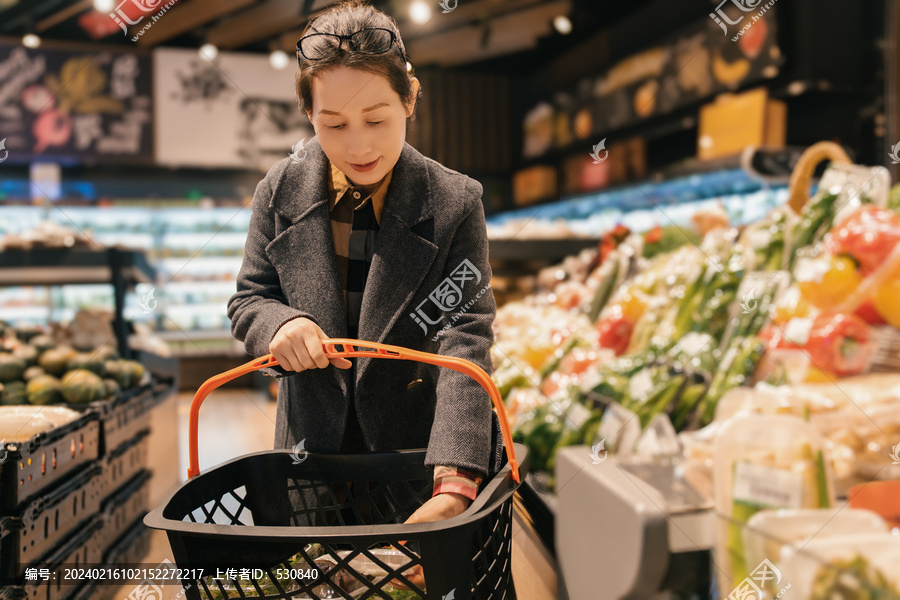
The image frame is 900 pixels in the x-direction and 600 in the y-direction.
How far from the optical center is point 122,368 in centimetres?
171

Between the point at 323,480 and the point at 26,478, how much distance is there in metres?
0.59

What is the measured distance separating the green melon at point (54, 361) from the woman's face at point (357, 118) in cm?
112

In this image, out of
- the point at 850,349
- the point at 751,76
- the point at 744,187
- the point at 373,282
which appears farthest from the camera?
the point at 744,187

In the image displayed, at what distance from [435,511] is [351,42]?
559 millimetres

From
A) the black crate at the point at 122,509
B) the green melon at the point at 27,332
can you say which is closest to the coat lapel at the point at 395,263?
the black crate at the point at 122,509

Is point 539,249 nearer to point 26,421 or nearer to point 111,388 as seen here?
point 111,388

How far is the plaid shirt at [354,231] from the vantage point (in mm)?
856

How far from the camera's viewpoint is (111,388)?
61.4 inches

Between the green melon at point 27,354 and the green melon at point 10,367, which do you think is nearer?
the green melon at point 10,367

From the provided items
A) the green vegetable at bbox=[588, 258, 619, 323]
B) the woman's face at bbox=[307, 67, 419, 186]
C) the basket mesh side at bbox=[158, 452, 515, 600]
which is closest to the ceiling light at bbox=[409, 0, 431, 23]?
the woman's face at bbox=[307, 67, 419, 186]

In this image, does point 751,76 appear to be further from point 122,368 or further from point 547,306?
point 122,368

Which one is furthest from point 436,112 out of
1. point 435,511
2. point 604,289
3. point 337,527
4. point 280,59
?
point 337,527

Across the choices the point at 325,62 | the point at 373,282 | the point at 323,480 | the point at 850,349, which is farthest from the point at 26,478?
the point at 850,349

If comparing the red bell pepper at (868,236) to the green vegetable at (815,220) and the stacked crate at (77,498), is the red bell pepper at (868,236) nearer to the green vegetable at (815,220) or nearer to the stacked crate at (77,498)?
the green vegetable at (815,220)
